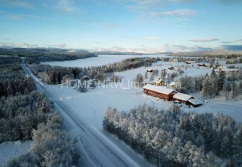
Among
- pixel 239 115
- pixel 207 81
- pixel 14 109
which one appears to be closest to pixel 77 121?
pixel 14 109

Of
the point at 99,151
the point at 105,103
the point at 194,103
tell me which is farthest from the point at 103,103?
the point at 194,103

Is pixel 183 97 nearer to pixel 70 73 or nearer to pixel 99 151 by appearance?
pixel 99 151

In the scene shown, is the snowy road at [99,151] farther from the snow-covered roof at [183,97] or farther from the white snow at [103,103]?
the snow-covered roof at [183,97]

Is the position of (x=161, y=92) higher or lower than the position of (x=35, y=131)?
higher

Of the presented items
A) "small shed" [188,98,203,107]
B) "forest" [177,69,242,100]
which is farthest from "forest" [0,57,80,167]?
"forest" [177,69,242,100]

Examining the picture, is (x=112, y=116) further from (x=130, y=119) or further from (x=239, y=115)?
(x=239, y=115)

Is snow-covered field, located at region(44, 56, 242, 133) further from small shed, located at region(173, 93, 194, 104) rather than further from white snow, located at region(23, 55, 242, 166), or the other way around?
small shed, located at region(173, 93, 194, 104)
